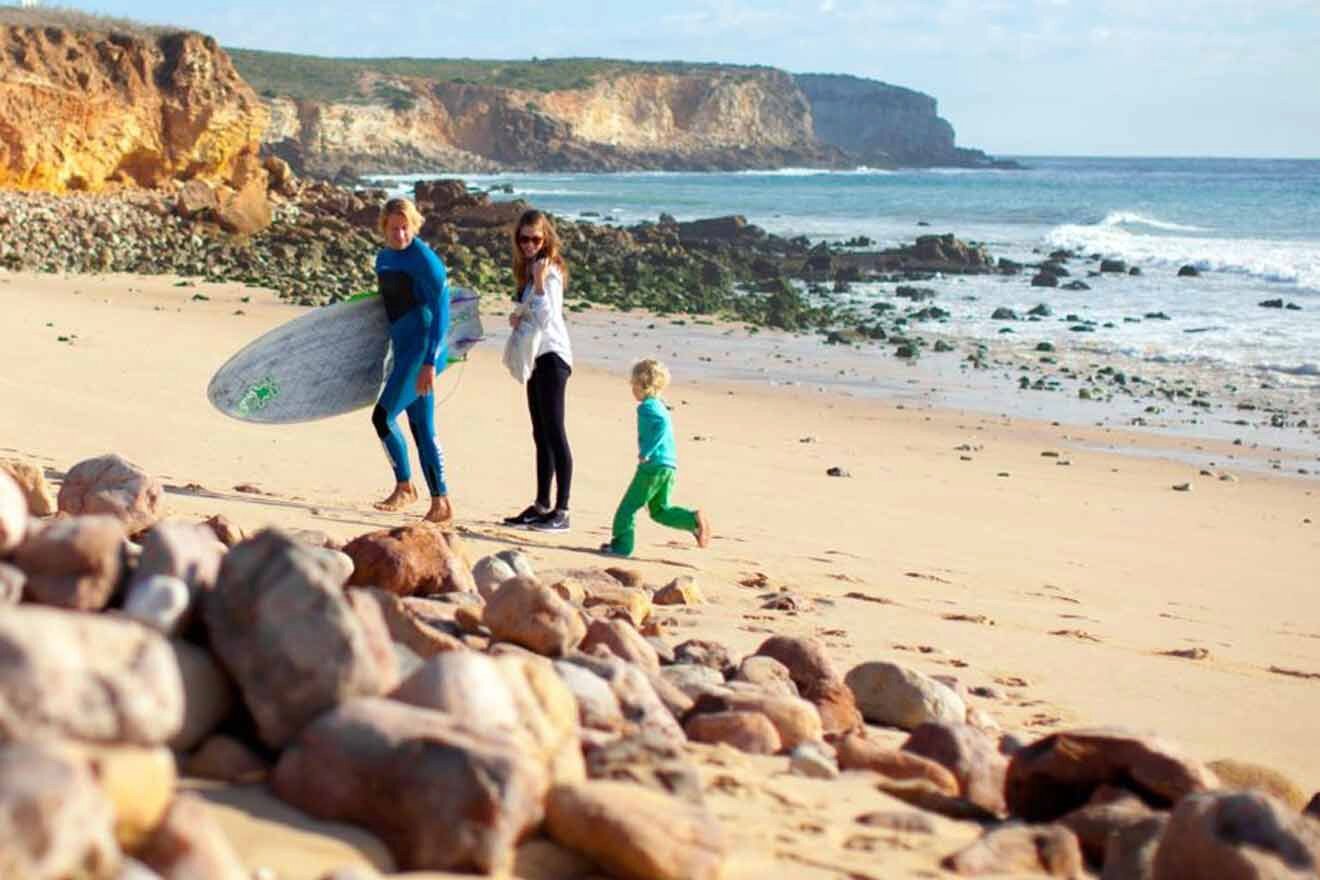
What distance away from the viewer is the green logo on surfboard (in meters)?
9.55

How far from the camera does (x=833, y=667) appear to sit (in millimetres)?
5527

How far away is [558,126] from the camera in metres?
108

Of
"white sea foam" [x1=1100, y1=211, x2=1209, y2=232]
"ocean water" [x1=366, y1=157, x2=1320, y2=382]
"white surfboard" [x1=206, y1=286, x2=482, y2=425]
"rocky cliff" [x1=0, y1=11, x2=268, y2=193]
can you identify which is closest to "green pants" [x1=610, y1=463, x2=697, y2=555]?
"white surfboard" [x1=206, y1=286, x2=482, y2=425]

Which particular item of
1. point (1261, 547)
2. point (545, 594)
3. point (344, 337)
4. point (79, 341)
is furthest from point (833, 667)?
point (79, 341)

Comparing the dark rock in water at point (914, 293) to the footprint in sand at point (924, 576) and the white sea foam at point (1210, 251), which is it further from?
the footprint in sand at point (924, 576)

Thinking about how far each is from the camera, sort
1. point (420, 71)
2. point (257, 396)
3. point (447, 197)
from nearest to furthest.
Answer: point (257, 396) → point (447, 197) → point (420, 71)

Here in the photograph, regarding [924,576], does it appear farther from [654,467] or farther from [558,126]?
[558,126]

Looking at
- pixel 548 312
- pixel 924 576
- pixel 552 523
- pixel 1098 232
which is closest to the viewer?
pixel 924 576

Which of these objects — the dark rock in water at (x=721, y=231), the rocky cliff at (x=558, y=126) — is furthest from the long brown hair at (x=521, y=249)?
the rocky cliff at (x=558, y=126)

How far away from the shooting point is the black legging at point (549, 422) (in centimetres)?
889

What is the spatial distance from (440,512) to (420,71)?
115891 mm

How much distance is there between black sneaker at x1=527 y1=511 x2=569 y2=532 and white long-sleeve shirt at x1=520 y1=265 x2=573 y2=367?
80 centimetres

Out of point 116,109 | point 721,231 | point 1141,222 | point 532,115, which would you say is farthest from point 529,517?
point 532,115

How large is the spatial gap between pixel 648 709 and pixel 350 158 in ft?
292
